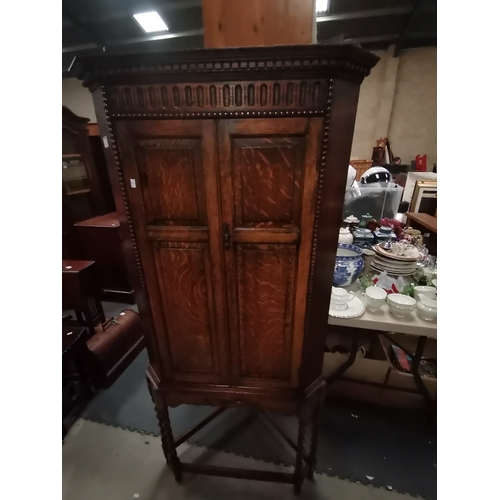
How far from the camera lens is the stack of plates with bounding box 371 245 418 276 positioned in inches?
55.2

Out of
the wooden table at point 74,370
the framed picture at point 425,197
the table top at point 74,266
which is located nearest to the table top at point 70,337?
the wooden table at point 74,370

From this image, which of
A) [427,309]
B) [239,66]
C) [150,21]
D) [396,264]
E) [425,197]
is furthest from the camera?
[150,21]

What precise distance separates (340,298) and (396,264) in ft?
1.35

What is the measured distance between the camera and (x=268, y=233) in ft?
2.54

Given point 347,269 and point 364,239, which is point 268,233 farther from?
point 364,239

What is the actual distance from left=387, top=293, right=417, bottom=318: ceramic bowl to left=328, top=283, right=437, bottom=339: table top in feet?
0.07

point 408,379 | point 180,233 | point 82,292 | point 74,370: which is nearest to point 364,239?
point 408,379

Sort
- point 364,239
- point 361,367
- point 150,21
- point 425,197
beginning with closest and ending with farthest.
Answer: point 361,367 → point 364,239 → point 425,197 → point 150,21

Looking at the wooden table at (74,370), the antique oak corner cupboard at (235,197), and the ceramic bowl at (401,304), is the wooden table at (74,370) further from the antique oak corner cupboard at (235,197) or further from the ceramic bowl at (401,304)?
the ceramic bowl at (401,304)

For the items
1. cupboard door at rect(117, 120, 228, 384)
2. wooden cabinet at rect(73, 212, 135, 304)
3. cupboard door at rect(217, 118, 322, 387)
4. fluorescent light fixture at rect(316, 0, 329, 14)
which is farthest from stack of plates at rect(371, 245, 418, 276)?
fluorescent light fixture at rect(316, 0, 329, 14)

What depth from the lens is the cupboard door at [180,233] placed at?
2.38 ft

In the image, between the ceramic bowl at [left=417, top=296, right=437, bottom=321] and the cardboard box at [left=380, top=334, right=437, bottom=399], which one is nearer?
the ceramic bowl at [left=417, top=296, right=437, bottom=321]

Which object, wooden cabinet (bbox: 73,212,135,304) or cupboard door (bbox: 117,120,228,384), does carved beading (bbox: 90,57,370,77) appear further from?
wooden cabinet (bbox: 73,212,135,304)

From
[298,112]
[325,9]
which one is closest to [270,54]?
[298,112]
